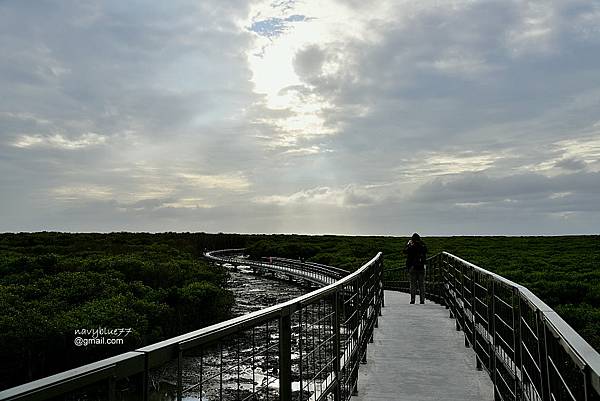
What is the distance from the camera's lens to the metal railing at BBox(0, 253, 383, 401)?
5.27 feet

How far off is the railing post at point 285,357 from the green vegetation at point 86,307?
858 cm

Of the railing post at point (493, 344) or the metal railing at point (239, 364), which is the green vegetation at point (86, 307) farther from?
the railing post at point (493, 344)

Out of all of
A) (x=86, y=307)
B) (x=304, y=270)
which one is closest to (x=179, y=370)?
(x=86, y=307)

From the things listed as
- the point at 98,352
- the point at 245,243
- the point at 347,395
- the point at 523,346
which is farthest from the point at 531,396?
the point at 245,243

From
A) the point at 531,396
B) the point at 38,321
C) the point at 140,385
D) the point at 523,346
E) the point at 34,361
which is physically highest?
the point at 140,385

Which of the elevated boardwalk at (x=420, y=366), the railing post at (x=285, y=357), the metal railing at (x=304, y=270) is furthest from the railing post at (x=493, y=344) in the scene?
the metal railing at (x=304, y=270)

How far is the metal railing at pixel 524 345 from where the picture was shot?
2114 millimetres

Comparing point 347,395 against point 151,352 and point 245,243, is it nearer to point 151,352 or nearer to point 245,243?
point 151,352

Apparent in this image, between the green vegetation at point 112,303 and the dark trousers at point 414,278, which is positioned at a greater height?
the dark trousers at point 414,278

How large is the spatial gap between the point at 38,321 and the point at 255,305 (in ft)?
34.8

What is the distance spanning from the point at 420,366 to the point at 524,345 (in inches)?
144

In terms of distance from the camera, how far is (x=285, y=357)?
333cm

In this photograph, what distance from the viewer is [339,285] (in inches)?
200

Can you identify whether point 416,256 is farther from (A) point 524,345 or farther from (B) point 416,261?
(A) point 524,345
